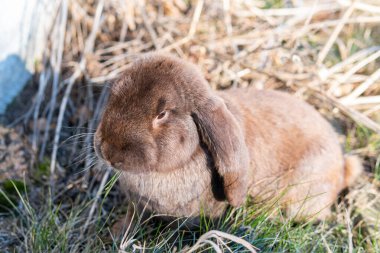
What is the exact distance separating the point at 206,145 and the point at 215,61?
1.95 m

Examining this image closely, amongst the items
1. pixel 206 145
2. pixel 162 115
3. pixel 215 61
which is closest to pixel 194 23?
pixel 215 61

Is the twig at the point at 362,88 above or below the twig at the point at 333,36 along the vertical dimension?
below

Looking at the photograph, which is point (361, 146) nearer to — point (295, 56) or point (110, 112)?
point (295, 56)

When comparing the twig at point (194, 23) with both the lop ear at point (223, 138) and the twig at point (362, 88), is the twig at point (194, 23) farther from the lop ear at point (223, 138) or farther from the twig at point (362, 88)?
the lop ear at point (223, 138)

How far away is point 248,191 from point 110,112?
1143 millimetres

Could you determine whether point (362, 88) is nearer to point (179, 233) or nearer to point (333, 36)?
point (333, 36)

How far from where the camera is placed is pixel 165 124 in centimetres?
283

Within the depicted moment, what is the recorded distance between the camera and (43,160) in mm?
4109

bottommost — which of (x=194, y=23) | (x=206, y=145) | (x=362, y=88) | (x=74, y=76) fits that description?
(x=362, y=88)

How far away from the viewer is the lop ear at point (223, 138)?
2.87 meters

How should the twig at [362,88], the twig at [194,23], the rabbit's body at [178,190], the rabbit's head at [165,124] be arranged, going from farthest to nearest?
the twig at [194,23] < the twig at [362,88] < the rabbit's body at [178,190] < the rabbit's head at [165,124]

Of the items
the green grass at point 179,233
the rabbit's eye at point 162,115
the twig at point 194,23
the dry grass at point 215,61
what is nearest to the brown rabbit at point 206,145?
the rabbit's eye at point 162,115

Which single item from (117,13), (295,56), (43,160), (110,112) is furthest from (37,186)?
(295,56)

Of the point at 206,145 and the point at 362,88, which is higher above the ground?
the point at 206,145
